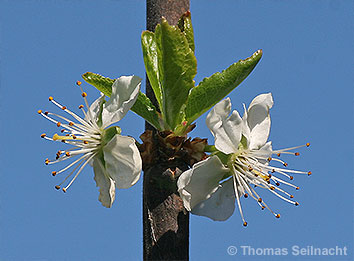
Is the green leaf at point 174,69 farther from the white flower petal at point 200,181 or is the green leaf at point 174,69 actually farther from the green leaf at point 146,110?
the white flower petal at point 200,181

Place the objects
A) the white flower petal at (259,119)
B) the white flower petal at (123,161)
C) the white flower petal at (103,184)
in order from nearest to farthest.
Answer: the white flower petal at (123,161) < the white flower petal at (103,184) < the white flower petal at (259,119)

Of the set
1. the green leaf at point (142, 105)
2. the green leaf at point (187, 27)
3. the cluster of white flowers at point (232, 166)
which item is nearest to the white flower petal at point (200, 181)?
the cluster of white flowers at point (232, 166)

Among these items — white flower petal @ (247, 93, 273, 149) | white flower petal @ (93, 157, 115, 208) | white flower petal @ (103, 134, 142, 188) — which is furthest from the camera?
white flower petal @ (247, 93, 273, 149)

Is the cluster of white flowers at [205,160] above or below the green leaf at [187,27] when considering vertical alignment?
below

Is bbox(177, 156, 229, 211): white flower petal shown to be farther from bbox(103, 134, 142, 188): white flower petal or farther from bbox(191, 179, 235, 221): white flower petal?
bbox(103, 134, 142, 188): white flower petal

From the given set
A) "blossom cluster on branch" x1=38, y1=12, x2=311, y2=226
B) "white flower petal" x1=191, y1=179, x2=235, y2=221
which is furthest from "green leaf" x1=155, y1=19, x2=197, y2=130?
"white flower petal" x1=191, y1=179, x2=235, y2=221

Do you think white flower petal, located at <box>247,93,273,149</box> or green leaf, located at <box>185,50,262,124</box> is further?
white flower petal, located at <box>247,93,273,149</box>

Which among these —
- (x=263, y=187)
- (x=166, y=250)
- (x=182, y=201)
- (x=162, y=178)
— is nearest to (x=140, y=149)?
(x=162, y=178)
